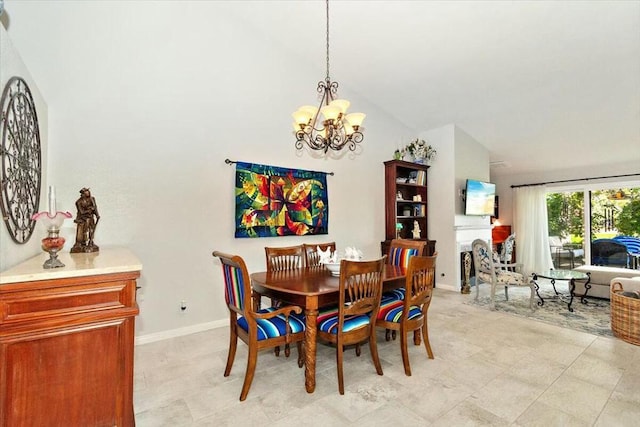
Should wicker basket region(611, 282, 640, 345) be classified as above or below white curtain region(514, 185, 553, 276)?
below

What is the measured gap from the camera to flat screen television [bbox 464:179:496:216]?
17.8 ft

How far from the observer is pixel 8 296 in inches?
54.4

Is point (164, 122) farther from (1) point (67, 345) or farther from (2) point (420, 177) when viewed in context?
(2) point (420, 177)

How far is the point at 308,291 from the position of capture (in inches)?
87.7

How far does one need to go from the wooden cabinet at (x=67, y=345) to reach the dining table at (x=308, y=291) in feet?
3.26

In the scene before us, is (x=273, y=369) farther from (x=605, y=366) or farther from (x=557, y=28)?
(x=557, y=28)

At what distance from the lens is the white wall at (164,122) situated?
2828 mm

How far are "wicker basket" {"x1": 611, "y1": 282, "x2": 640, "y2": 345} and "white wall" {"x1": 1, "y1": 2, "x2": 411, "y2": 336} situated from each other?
3544 mm

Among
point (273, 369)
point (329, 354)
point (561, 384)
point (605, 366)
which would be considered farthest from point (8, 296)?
point (605, 366)

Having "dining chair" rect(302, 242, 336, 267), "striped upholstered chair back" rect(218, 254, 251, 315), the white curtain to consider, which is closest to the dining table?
"striped upholstered chair back" rect(218, 254, 251, 315)

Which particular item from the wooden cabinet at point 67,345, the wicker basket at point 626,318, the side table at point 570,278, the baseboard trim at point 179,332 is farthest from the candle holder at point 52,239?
the side table at point 570,278

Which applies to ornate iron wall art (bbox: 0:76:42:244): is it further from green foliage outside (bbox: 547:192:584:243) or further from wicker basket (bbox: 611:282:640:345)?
green foliage outside (bbox: 547:192:584:243)

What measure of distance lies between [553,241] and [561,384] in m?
5.67

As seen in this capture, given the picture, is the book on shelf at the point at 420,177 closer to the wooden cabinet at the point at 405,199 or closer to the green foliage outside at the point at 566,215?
the wooden cabinet at the point at 405,199
